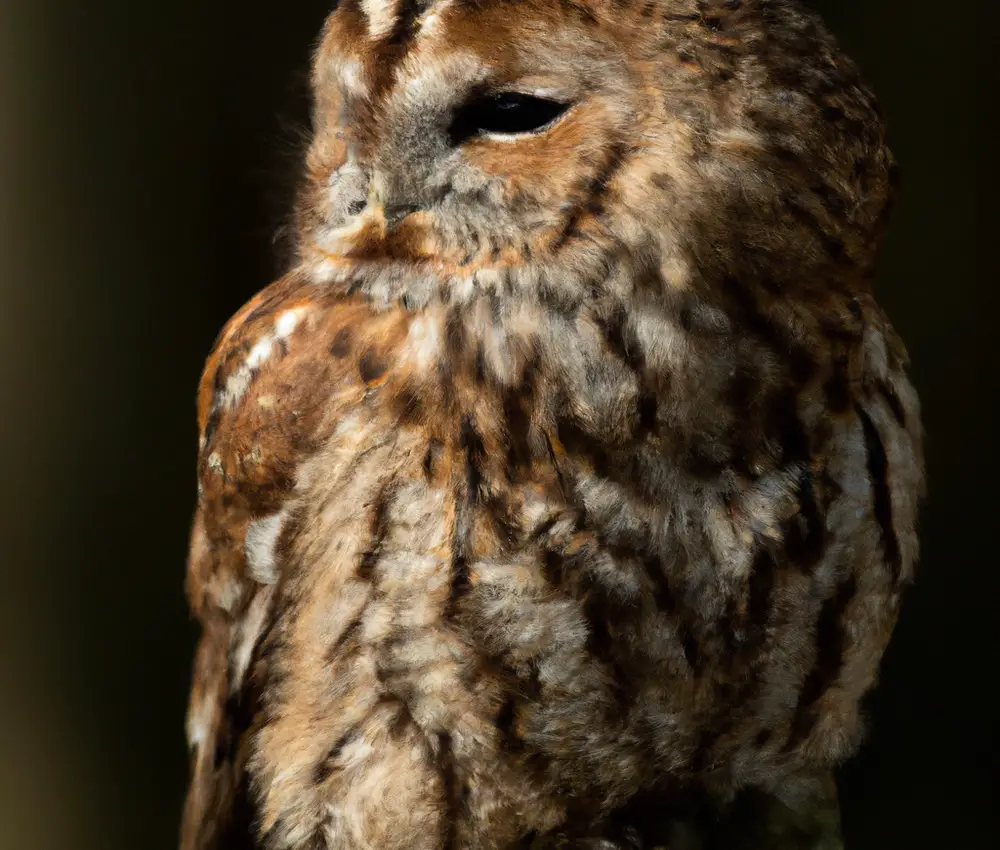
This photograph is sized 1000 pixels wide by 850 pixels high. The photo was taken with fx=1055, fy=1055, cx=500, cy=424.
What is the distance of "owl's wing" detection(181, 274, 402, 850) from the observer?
0.85 m

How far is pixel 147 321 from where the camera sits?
1478 millimetres

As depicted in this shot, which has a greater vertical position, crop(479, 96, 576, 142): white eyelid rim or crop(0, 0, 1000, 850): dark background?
crop(479, 96, 576, 142): white eyelid rim

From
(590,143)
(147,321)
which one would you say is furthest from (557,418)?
(147,321)

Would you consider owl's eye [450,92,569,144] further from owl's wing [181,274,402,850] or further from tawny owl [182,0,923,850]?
owl's wing [181,274,402,850]

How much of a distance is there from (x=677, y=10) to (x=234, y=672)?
26.8 inches

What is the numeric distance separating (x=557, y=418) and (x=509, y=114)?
0.23 m

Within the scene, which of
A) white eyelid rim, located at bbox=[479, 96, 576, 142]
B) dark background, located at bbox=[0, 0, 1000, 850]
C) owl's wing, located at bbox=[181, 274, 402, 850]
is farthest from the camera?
dark background, located at bbox=[0, 0, 1000, 850]

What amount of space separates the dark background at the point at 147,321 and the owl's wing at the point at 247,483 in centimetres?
38

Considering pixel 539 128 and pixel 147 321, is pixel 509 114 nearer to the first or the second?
pixel 539 128

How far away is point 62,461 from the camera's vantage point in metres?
1.44

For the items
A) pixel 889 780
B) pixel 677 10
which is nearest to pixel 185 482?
pixel 677 10

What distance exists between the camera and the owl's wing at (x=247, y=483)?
85 centimetres

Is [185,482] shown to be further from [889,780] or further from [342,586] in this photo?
[889,780]

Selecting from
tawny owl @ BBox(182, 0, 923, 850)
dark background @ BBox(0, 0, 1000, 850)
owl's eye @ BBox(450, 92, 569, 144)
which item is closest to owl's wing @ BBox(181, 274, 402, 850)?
tawny owl @ BBox(182, 0, 923, 850)
